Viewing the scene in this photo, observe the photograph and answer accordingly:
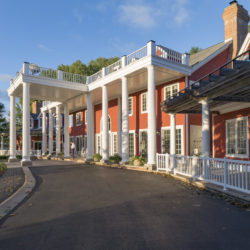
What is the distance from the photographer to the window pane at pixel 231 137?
487 inches

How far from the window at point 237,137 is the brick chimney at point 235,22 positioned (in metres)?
6.76

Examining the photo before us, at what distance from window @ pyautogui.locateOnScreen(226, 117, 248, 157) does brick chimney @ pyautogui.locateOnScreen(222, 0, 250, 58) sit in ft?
22.2

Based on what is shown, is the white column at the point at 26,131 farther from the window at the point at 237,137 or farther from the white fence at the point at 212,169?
the window at the point at 237,137

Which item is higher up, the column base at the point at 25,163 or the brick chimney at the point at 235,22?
the brick chimney at the point at 235,22

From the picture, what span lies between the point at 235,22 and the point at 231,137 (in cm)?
912

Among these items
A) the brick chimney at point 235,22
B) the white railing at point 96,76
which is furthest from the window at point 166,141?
the brick chimney at point 235,22

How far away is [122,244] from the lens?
11.2 feet

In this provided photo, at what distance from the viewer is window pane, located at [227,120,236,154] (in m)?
12.4

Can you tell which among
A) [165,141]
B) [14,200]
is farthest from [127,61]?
[14,200]

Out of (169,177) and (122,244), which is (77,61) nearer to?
(169,177)

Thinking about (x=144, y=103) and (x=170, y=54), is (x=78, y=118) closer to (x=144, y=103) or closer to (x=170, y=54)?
(x=144, y=103)

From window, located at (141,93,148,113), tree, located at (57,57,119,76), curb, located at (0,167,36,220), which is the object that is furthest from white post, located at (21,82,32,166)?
tree, located at (57,57,119,76)

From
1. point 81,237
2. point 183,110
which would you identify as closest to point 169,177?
point 183,110

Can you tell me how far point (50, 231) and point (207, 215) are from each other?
317 cm
